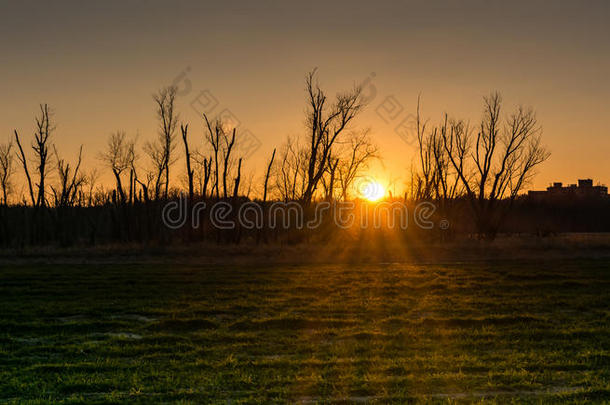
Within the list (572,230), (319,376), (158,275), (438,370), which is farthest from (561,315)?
(572,230)

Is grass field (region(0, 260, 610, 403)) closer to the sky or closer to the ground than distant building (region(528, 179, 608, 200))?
closer to the ground

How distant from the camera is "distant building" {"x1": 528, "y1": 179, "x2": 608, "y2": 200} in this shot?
107250 mm

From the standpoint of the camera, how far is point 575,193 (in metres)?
114

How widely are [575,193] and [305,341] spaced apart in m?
116

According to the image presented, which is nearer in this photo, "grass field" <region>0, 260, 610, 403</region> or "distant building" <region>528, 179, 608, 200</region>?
"grass field" <region>0, 260, 610, 403</region>

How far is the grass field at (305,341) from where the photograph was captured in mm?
7664

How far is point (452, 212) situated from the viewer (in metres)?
53.1

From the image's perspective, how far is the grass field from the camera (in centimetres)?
766

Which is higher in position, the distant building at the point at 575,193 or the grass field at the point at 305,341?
the distant building at the point at 575,193

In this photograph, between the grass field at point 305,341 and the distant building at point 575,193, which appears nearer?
the grass field at point 305,341

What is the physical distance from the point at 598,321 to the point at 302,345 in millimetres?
7212

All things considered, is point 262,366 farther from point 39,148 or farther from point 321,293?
point 39,148

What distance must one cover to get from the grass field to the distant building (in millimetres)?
91638

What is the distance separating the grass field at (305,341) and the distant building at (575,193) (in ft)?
301
